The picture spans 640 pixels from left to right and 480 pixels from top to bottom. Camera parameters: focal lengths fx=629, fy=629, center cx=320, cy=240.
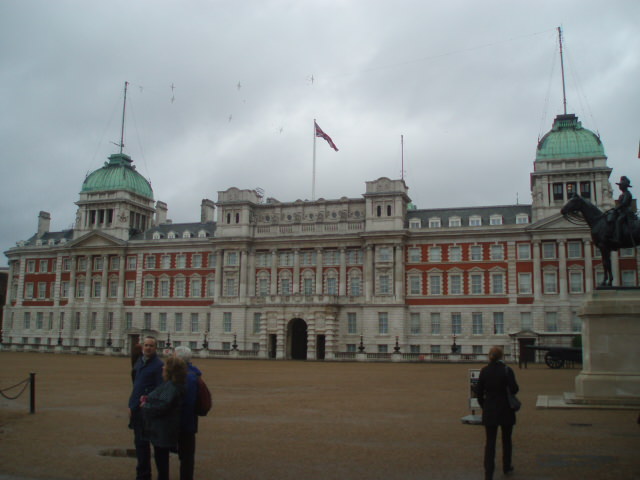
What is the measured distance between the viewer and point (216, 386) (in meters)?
29.1

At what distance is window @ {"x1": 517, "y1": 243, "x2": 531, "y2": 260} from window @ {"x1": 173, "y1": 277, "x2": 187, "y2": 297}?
39.0 meters

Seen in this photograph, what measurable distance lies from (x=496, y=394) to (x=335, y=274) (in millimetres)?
59231

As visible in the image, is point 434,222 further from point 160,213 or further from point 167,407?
point 167,407

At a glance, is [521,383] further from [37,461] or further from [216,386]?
[37,461]

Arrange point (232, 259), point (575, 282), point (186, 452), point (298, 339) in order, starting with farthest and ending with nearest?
point (232, 259) → point (298, 339) → point (575, 282) → point (186, 452)

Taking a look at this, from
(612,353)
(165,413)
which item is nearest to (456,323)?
(612,353)

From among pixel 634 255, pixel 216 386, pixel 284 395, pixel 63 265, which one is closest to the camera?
pixel 284 395

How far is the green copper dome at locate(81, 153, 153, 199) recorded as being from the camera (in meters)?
82.9

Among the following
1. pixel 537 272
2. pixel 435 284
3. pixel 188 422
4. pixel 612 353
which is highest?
pixel 537 272

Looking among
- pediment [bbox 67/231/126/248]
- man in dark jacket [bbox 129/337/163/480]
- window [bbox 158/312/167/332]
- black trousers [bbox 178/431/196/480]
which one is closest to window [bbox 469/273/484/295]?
window [bbox 158/312/167/332]

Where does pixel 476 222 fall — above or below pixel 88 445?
above

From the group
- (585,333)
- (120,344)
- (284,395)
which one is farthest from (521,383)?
(120,344)

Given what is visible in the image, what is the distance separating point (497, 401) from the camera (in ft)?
36.9

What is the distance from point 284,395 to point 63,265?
66622mm
